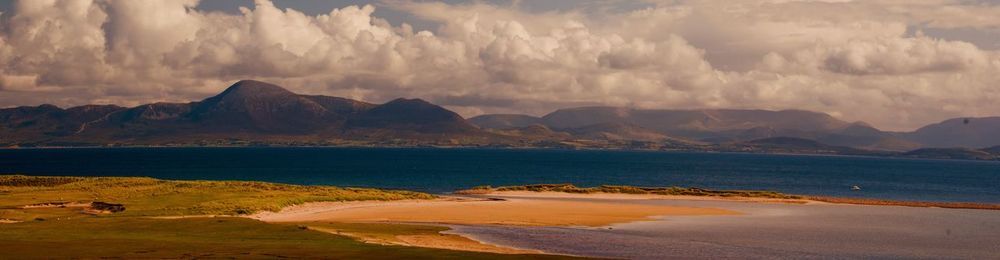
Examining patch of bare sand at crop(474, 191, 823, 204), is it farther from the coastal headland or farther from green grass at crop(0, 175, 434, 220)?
green grass at crop(0, 175, 434, 220)

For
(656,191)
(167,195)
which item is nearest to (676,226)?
(167,195)

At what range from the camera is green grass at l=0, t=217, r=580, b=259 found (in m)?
51.7

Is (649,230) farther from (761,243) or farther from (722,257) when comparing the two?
(722,257)

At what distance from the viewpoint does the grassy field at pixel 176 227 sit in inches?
2098

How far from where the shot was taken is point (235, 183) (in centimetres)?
12494

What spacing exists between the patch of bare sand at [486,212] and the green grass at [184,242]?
52.5 ft

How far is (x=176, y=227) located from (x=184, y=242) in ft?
45.8

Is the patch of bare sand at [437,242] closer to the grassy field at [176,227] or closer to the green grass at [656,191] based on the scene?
the grassy field at [176,227]

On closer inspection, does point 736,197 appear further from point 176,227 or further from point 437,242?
point 176,227

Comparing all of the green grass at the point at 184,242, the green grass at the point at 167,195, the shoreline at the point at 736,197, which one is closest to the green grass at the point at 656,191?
the shoreline at the point at 736,197

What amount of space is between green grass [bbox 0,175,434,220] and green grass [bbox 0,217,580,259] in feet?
46.0

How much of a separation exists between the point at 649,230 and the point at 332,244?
36880 millimetres

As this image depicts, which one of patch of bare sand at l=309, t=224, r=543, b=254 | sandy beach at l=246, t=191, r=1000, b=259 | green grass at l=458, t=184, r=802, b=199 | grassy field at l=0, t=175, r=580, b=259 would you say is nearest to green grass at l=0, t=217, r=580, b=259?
grassy field at l=0, t=175, r=580, b=259

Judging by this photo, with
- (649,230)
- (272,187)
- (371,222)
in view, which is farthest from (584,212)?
(272,187)
